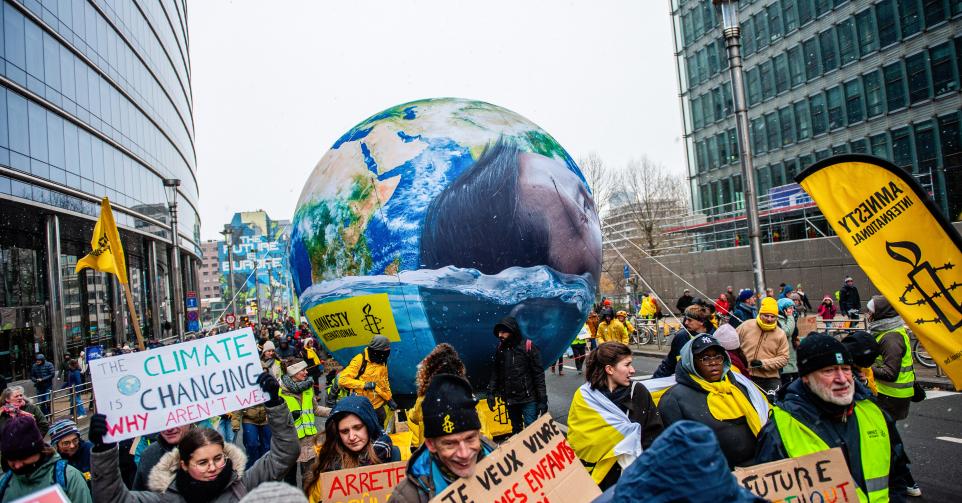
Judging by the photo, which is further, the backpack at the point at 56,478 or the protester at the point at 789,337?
the protester at the point at 789,337

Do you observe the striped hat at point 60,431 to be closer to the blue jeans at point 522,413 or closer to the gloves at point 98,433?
the gloves at point 98,433

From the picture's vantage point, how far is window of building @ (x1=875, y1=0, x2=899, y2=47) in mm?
27297

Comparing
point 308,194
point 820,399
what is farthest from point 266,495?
point 308,194

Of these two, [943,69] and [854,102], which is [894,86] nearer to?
[854,102]

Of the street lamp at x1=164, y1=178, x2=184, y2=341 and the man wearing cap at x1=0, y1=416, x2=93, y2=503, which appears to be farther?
the street lamp at x1=164, y1=178, x2=184, y2=341

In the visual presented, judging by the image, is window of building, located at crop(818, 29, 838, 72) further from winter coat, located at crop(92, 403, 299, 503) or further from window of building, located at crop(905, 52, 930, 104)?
winter coat, located at crop(92, 403, 299, 503)

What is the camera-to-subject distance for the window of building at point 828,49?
30.5 metres

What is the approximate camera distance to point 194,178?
5275cm

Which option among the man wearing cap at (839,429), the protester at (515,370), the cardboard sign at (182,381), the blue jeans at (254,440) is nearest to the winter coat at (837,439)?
the man wearing cap at (839,429)

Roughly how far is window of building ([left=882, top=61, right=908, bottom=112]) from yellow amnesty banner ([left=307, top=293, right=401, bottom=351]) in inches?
1157

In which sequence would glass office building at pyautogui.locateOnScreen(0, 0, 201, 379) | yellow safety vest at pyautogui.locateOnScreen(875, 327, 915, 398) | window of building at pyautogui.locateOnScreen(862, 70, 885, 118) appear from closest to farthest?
yellow safety vest at pyautogui.locateOnScreen(875, 327, 915, 398) < glass office building at pyautogui.locateOnScreen(0, 0, 201, 379) < window of building at pyautogui.locateOnScreen(862, 70, 885, 118)

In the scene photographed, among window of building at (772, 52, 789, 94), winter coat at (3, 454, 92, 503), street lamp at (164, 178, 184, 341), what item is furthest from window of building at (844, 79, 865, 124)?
winter coat at (3, 454, 92, 503)

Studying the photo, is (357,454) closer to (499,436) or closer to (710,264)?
(499,436)

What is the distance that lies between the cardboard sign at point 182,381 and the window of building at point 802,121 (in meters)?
34.4
